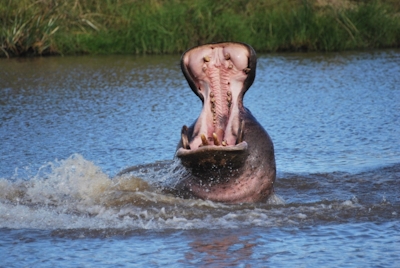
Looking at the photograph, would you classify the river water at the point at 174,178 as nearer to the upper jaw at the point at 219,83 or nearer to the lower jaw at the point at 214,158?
the lower jaw at the point at 214,158

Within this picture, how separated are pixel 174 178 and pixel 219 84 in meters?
0.76

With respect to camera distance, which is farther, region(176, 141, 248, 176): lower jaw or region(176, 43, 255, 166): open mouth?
region(176, 43, 255, 166): open mouth

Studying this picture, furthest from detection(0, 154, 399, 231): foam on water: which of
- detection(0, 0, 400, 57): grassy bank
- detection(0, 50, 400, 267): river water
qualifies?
detection(0, 0, 400, 57): grassy bank

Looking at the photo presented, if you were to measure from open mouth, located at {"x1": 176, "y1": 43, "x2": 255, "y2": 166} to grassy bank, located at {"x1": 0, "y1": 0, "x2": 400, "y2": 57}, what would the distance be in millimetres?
10852

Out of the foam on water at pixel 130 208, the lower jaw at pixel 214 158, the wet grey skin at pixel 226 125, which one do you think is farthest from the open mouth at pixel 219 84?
the foam on water at pixel 130 208

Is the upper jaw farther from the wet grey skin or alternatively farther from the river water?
the river water

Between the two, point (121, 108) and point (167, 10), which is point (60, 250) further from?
point (167, 10)

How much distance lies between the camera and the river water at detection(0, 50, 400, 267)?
14.2 ft

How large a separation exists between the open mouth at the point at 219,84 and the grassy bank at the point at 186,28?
1085 centimetres

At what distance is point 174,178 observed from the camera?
5629mm

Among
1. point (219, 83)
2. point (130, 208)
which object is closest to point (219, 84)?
point (219, 83)

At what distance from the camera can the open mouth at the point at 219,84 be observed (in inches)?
204

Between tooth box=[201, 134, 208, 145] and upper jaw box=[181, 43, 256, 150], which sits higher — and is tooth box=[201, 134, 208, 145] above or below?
below

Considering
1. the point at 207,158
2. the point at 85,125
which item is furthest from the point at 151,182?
the point at 85,125
